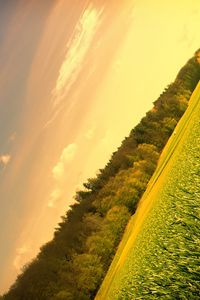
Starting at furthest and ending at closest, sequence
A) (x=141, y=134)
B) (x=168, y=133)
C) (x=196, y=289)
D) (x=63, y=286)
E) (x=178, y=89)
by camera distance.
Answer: (x=178, y=89) < (x=141, y=134) < (x=168, y=133) < (x=63, y=286) < (x=196, y=289)

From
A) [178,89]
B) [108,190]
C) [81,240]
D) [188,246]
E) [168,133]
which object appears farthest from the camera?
[178,89]

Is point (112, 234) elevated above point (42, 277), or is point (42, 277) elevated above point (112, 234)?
point (112, 234)

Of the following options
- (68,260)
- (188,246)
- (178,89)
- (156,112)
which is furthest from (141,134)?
(188,246)

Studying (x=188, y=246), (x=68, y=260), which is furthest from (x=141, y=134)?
(x=188, y=246)

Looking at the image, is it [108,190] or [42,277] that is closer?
[42,277]

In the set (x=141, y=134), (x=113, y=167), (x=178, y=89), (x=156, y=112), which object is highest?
(x=178, y=89)

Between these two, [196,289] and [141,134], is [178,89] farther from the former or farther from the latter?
[196,289]

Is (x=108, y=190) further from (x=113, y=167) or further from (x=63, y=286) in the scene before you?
(x=63, y=286)
